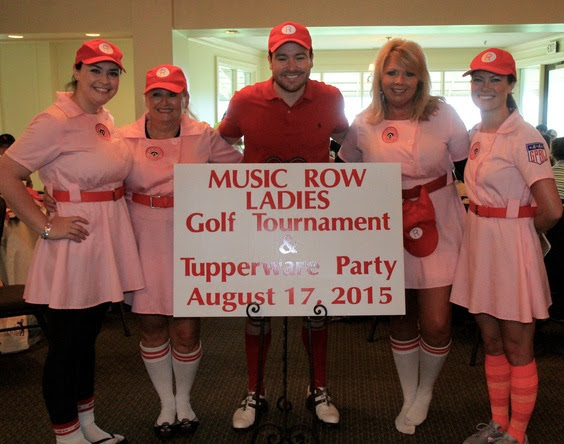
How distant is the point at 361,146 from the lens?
2514 millimetres

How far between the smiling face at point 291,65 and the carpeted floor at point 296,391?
147cm

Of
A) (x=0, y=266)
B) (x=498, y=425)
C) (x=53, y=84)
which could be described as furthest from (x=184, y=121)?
(x=53, y=84)

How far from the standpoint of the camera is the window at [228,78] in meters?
10.9

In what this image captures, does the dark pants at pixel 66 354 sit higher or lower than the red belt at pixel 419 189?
lower

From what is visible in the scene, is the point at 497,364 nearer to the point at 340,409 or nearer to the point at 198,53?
the point at 340,409

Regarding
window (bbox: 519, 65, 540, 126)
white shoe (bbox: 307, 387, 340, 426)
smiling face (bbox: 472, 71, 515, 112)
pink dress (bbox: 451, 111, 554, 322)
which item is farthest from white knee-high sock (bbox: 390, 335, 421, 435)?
window (bbox: 519, 65, 540, 126)

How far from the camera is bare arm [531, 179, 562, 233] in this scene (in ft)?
6.89

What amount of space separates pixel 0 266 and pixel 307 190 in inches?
108

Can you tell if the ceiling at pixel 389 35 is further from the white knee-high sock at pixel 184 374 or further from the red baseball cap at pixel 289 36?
the white knee-high sock at pixel 184 374

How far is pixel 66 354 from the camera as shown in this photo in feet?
7.34

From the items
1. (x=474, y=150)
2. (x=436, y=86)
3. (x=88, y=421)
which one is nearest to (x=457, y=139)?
(x=474, y=150)

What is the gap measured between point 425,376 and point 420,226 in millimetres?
661

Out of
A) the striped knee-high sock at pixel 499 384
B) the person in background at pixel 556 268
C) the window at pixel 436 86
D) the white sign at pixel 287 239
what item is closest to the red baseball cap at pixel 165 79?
the white sign at pixel 287 239

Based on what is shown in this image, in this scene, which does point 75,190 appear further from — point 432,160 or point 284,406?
point 432,160
